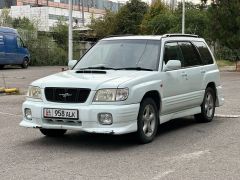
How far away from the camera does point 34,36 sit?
3800cm

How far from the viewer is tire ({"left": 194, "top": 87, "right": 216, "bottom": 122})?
10.4m

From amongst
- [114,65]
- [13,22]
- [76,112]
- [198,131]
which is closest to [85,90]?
[76,112]

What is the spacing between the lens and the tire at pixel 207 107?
10.4 metres

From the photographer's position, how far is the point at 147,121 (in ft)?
27.0

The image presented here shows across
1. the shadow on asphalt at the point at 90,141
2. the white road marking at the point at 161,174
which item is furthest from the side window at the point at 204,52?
the white road marking at the point at 161,174

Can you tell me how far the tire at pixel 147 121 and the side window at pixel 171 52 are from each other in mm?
1104

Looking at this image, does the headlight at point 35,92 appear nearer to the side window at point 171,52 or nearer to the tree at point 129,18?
the side window at point 171,52

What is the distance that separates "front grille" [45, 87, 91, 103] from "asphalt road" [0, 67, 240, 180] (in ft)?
2.42

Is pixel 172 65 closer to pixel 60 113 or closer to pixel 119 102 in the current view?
pixel 119 102

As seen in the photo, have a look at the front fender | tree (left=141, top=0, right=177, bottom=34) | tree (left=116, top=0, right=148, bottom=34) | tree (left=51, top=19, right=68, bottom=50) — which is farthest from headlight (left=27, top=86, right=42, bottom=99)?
tree (left=116, top=0, right=148, bottom=34)

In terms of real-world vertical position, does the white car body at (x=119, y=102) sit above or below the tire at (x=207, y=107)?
above

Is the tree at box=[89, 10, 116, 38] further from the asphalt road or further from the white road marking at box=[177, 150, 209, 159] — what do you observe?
the white road marking at box=[177, 150, 209, 159]

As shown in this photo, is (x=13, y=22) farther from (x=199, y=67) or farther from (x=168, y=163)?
(x=168, y=163)

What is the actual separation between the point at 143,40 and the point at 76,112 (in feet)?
7.54
